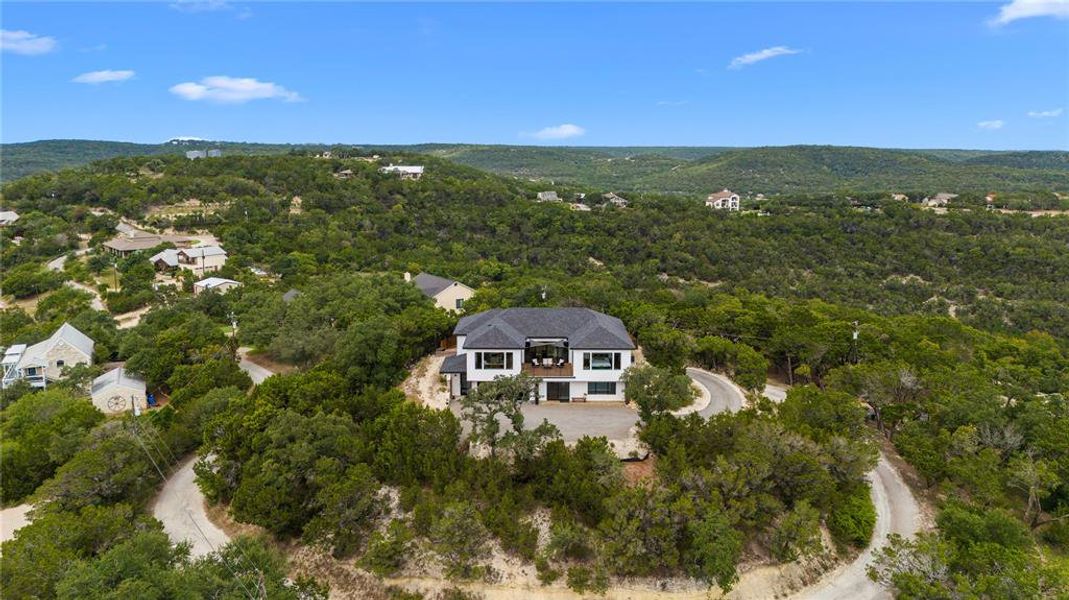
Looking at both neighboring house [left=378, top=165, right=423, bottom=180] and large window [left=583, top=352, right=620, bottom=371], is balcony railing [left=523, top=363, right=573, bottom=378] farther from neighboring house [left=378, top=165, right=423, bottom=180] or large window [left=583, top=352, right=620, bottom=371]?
neighboring house [left=378, top=165, right=423, bottom=180]

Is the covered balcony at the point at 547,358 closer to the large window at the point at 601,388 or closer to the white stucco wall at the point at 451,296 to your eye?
the large window at the point at 601,388

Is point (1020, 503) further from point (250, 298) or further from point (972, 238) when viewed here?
point (972, 238)

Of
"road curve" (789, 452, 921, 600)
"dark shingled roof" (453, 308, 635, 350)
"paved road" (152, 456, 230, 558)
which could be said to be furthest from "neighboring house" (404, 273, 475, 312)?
"road curve" (789, 452, 921, 600)

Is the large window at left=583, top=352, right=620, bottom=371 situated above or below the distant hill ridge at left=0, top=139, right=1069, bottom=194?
below

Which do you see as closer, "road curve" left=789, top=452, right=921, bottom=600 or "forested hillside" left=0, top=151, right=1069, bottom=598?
"forested hillside" left=0, top=151, right=1069, bottom=598

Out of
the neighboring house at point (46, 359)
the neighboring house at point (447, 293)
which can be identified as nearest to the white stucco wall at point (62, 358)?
the neighboring house at point (46, 359)

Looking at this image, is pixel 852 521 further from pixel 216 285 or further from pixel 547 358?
pixel 216 285

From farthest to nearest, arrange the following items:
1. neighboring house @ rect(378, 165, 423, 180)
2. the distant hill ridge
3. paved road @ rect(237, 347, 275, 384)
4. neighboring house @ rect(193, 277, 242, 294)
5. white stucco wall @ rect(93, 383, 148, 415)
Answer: the distant hill ridge, neighboring house @ rect(378, 165, 423, 180), neighboring house @ rect(193, 277, 242, 294), paved road @ rect(237, 347, 275, 384), white stucco wall @ rect(93, 383, 148, 415)

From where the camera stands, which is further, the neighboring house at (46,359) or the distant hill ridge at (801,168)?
the distant hill ridge at (801,168)
